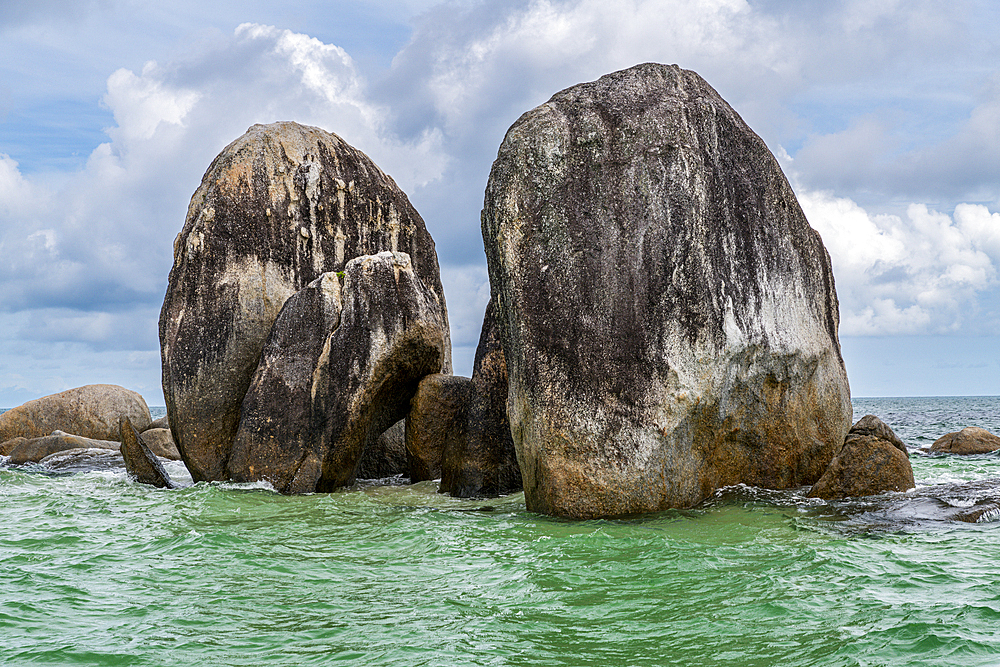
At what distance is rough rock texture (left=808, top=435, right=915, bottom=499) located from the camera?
930 centimetres

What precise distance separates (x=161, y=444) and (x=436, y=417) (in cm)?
880

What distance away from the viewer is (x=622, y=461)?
8.55m

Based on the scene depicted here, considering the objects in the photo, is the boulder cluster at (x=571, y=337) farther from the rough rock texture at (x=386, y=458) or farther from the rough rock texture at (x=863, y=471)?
the rough rock texture at (x=386, y=458)

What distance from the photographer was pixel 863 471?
9375mm

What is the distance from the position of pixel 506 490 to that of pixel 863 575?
540 cm

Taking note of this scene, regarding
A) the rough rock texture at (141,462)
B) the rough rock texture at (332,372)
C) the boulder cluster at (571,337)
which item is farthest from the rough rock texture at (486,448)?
the rough rock texture at (141,462)

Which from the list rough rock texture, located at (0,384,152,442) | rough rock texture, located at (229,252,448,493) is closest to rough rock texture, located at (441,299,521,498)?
rough rock texture, located at (229,252,448,493)

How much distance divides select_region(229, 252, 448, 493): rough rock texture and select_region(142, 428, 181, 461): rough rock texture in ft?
23.0

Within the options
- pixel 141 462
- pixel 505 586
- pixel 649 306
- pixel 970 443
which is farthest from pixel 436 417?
pixel 970 443

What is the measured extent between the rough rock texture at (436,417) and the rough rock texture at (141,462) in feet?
11.9

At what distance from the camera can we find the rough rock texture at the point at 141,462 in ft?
40.7

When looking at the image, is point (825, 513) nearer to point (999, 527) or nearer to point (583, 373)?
point (999, 527)

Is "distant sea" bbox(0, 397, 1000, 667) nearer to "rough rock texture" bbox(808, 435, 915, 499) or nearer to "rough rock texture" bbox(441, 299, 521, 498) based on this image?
"rough rock texture" bbox(808, 435, 915, 499)

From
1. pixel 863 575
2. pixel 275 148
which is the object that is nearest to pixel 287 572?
pixel 863 575
